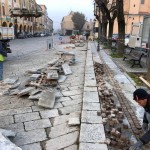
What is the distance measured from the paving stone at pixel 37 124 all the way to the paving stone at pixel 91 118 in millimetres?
632

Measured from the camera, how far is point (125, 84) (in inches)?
296

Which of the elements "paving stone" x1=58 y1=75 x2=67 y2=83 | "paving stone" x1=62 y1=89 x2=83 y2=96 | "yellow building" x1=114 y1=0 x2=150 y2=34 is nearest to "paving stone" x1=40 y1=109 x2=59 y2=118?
"paving stone" x1=62 y1=89 x2=83 y2=96

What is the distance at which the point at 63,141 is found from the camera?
3803mm

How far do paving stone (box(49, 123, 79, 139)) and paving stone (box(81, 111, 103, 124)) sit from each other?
8.2 inches

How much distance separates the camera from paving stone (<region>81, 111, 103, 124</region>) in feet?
13.6

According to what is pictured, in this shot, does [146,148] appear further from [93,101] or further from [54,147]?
[93,101]

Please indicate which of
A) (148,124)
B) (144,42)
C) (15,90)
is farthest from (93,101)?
(144,42)

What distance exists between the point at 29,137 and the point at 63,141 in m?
0.57

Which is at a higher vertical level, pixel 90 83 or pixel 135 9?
pixel 135 9

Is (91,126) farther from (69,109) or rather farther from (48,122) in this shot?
(69,109)

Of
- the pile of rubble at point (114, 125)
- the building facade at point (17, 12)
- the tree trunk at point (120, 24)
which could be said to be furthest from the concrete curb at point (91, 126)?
the building facade at point (17, 12)

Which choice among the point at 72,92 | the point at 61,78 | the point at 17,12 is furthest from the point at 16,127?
the point at 17,12

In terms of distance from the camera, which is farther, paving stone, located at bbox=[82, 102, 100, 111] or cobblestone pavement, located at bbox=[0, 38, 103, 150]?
paving stone, located at bbox=[82, 102, 100, 111]

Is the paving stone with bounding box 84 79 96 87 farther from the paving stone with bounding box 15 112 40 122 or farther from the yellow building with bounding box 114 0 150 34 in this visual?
the yellow building with bounding box 114 0 150 34
